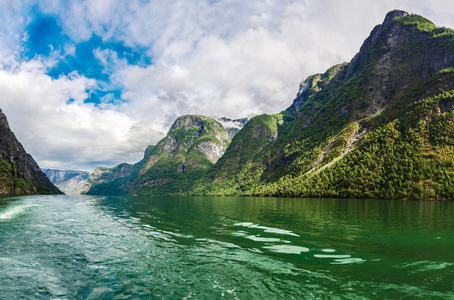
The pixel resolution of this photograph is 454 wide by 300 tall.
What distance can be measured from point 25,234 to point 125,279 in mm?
20118

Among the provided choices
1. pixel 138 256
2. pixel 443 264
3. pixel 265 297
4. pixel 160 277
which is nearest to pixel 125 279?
pixel 160 277

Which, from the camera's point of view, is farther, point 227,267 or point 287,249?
point 287,249

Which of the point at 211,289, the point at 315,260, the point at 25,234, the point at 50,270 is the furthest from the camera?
the point at 25,234

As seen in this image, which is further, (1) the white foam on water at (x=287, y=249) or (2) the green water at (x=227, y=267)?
(1) the white foam on water at (x=287, y=249)

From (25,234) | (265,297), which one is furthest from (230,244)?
(25,234)

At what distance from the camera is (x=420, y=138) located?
17625 centimetres

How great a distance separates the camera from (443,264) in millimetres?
14461

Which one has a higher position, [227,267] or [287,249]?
[227,267]

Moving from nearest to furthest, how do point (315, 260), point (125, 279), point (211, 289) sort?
point (211, 289)
point (125, 279)
point (315, 260)

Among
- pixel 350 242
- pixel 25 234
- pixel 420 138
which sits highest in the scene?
pixel 420 138

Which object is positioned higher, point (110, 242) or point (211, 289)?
point (211, 289)

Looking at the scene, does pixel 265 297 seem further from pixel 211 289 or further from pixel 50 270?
pixel 50 270

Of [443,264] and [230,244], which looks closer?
[443,264]

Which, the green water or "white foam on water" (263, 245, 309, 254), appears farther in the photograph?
"white foam on water" (263, 245, 309, 254)
